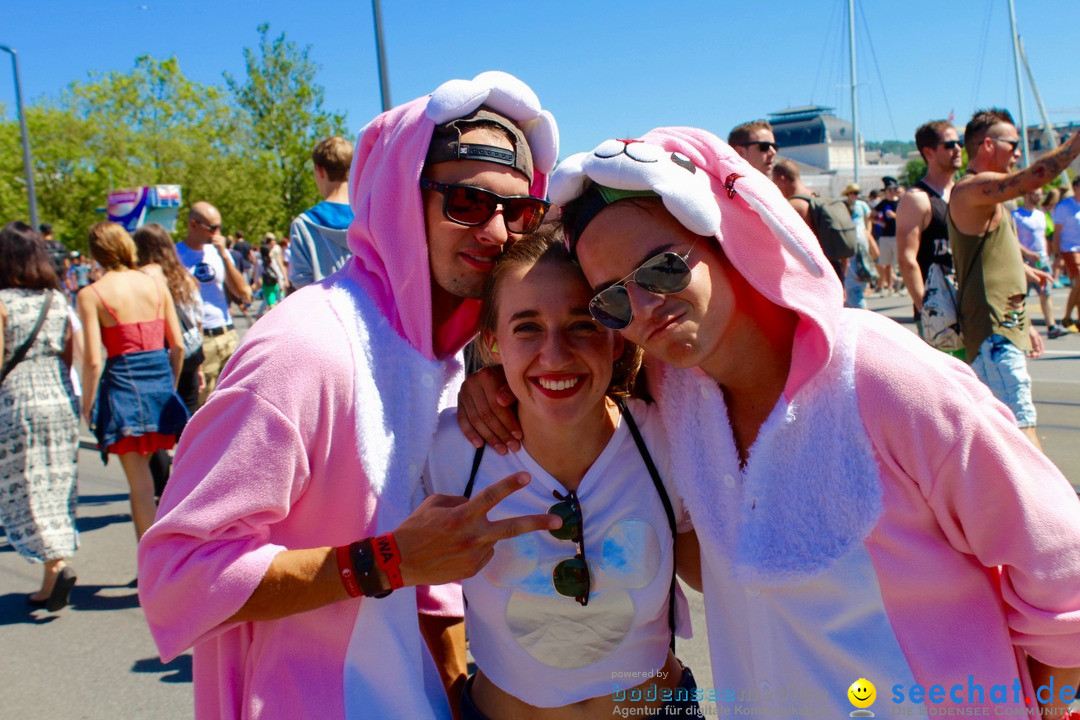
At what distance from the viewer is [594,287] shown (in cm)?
174

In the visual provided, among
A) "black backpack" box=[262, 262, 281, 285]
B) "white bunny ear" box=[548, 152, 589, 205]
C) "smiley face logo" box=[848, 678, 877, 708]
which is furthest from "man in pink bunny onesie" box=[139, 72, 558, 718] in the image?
"black backpack" box=[262, 262, 281, 285]

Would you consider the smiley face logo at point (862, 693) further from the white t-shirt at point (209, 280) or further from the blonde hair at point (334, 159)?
the white t-shirt at point (209, 280)

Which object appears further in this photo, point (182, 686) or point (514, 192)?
point (182, 686)

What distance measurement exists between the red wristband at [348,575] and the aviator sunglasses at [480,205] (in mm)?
781

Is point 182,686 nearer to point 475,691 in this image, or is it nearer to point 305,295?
point 475,691

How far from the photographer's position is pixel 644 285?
5.40 feet

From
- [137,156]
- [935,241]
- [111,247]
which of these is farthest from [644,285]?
[137,156]

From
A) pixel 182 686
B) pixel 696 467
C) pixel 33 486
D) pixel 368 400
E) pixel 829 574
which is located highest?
pixel 368 400

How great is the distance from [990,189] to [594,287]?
134 inches

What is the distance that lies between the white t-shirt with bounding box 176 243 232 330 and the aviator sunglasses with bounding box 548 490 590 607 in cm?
631

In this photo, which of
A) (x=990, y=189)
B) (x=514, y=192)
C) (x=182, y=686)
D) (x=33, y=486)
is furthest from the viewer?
(x=33, y=486)

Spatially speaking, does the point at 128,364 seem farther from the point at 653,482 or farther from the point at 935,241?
the point at 935,241

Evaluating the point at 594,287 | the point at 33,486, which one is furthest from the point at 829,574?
the point at 33,486

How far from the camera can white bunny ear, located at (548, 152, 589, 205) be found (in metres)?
1.73
